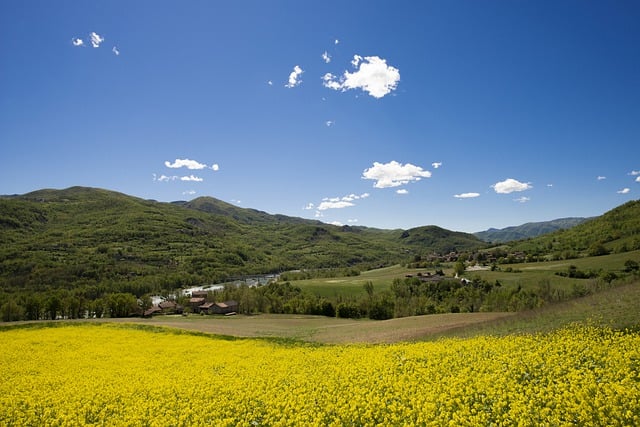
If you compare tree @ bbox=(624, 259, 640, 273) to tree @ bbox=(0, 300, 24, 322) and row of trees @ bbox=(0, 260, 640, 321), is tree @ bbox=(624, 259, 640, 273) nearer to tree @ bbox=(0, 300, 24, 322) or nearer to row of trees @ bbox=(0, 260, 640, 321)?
row of trees @ bbox=(0, 260, 640, 321)

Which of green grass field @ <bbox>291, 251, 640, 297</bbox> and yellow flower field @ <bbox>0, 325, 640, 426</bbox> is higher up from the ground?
yellow flower field @ <bbox>0, 325, 640, 426</bbox>

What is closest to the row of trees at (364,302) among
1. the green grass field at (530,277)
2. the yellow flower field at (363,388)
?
the green grass field at (530,277)

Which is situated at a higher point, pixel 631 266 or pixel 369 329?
pixel 369 329

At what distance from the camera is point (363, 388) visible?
1238 centimetres

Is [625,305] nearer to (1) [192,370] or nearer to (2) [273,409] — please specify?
(2) [273,409]

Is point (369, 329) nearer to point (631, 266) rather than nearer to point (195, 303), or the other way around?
point (195, 303)

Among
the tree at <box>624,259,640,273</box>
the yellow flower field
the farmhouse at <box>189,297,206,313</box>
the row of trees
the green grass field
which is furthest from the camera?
the farmhouse at <box>189,297,206,313</box>

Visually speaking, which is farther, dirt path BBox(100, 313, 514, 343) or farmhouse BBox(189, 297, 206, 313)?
farmhouse BBox(189, 297, 206, 313)

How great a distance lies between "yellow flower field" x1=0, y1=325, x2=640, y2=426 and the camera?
351 inches

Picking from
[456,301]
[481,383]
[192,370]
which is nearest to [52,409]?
[192,370]

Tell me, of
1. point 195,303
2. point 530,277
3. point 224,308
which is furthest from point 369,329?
point 530,277

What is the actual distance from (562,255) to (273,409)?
213m

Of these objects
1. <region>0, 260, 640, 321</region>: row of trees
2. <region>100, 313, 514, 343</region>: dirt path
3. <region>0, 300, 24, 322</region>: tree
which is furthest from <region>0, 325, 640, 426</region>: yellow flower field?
<region>0, 300, 24, 322</region>: tree

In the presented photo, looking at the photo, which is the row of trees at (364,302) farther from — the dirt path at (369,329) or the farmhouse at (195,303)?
the dirt path at (369,329)
